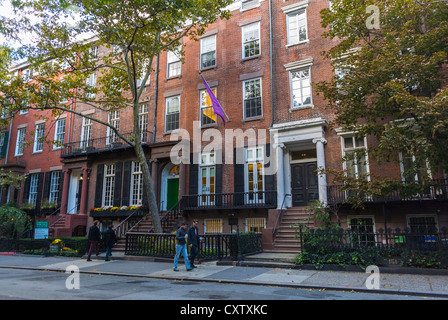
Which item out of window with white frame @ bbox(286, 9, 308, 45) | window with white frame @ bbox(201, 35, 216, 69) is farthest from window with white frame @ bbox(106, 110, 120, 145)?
window with white frame @ bbox(286, 9, 308, 45)

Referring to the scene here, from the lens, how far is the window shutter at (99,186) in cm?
2247

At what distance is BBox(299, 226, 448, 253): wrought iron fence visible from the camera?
32.8 feet

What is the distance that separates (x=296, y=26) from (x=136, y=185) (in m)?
13.7

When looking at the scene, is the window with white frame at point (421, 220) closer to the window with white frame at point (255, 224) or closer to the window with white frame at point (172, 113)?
the window with white frame at point (255, 224)

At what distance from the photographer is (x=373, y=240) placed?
36.1ft

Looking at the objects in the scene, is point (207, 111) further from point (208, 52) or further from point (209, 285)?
point (209, 285)

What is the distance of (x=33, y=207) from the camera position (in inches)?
974

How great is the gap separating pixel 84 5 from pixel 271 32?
32.5 feet

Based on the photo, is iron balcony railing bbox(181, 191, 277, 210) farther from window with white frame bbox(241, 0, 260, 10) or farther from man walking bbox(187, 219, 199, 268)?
window with white frame bbox(241, 0, 260, 10)

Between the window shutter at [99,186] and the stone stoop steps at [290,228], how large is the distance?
12863mm

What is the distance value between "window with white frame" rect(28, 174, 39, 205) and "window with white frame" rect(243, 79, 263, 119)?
59.0ft

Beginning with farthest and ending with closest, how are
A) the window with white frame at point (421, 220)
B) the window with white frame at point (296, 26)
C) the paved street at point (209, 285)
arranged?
the window with white frame at point (296, 26), the window with white frame at point (421, 220), the paved street at point (209, 285)

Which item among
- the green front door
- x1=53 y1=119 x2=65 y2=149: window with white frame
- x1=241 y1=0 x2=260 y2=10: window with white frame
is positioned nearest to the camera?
x1=241 y1=0 x2=260 y2=10: window with white frame

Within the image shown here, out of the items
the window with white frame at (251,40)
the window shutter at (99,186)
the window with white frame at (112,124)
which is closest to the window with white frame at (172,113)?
the window with white frame at (112,124)
